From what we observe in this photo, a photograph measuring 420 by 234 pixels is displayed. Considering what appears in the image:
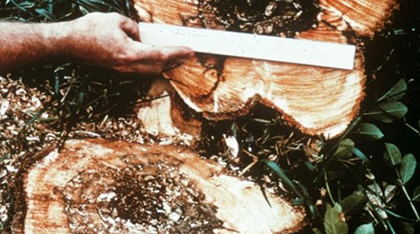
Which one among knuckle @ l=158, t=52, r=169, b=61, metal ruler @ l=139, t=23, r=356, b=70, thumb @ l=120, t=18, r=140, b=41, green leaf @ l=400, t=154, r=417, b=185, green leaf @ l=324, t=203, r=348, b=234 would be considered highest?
thumb @ l=120, t=18, r=140, b=41

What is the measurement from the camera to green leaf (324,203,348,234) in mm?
1034

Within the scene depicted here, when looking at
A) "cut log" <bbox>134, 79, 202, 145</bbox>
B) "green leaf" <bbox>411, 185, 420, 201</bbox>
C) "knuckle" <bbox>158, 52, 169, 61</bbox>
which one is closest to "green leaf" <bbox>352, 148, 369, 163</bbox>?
"green leaf" <bbox>411, 185, 420, 201</bbox>

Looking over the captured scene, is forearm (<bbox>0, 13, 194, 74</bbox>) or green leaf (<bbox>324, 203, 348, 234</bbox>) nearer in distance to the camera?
green leaf (<bbox>324, 203, 348, 234</bbox>)

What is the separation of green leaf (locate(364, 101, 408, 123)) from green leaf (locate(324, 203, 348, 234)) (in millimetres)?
253

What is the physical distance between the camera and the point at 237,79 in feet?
3.67

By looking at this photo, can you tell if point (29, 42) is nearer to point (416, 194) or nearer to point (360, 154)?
point (360, 154)

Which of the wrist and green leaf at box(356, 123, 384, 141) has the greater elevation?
the wrist

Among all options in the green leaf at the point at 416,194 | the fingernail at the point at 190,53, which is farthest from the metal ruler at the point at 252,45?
the green leaf at the point at 416,194

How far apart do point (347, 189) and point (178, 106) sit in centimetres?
50

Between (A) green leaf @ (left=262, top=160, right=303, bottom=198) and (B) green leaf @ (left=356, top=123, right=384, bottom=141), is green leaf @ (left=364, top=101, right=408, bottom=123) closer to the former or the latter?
(B) green leaf @ (left=356, top=123, right=384, bottom=141)

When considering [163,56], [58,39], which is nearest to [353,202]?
[163,56]

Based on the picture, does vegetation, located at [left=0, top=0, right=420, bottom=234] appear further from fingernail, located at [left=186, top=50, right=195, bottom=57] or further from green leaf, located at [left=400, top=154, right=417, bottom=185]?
fingernail, located at [left=186, top=50, right=195, bottom=57]

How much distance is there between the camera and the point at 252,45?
1119 mm

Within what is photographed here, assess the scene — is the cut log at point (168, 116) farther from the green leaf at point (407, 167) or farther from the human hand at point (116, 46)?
the green leaf at point (407, 167)
